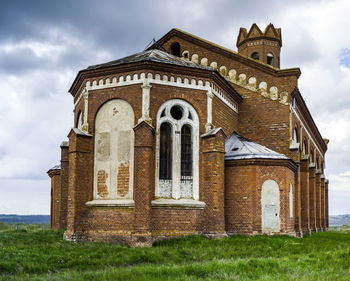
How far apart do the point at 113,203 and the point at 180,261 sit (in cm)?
540

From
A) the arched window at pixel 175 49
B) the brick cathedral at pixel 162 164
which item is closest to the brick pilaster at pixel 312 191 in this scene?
the brick cathedral at pixel 162 164

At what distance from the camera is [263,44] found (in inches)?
1366

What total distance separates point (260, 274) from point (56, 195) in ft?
67.9

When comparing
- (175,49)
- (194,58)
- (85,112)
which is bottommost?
(85,112)

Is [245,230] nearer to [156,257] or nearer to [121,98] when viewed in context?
[156,257]

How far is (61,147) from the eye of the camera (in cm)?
2216

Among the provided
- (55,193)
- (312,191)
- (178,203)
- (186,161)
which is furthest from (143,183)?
(312,191)

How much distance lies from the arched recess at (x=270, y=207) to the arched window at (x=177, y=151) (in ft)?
10.8

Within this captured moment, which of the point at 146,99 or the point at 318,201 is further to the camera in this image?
the point at 318,201

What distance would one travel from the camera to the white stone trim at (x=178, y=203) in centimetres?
1757

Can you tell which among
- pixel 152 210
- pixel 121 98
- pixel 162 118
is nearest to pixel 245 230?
pixel 152 210

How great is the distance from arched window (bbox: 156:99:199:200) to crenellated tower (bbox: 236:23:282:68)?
17.7 metres

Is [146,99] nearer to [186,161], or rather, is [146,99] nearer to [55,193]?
[186,161]

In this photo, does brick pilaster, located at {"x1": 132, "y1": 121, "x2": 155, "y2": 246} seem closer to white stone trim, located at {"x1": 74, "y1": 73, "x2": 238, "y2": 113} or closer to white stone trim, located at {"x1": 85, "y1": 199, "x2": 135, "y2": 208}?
white stone trim, located at {"x1": 85, "y1": 199, "x2": 135, "y2": 208}
